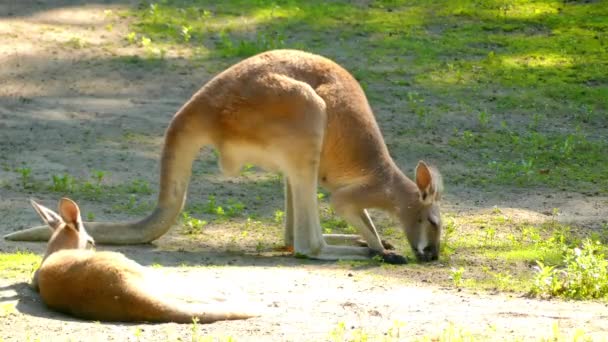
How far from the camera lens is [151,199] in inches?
371

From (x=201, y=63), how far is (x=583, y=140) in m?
3.83

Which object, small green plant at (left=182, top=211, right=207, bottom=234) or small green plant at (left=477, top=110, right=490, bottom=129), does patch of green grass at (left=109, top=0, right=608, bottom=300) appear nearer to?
small green plant at (left=477, top=110, right=490, bottom=129)

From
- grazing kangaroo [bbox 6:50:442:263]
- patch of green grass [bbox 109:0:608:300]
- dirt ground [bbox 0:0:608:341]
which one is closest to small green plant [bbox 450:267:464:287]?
dirt ground [bbox 0:0:608:341]

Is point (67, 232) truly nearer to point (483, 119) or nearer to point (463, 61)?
point (483, 119)

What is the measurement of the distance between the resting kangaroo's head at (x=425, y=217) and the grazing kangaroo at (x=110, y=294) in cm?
240

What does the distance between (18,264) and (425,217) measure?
269 centimetres

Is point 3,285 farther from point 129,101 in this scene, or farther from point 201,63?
point 201,63

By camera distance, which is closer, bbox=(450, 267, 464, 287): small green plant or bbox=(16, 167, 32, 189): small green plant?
bbox=(450, 267, 464, 287): small green plant

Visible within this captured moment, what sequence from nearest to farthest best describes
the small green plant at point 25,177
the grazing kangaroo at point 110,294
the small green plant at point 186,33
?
1. the grazing kangaroo at point 110,294
2. the small green plant at point 25,177
3. the small green plant at point 186,33

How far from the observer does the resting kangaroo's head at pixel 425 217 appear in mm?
8227

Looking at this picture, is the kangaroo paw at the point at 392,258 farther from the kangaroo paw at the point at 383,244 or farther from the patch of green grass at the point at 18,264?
the patch of green grass at the point at 18,264

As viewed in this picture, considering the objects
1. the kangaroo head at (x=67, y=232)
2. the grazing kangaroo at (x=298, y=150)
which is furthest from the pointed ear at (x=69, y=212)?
the grazing kangaroo at (x=298, y=150)

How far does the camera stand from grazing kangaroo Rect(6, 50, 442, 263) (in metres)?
8.02

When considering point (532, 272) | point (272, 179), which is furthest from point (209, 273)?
point (272, 179)
